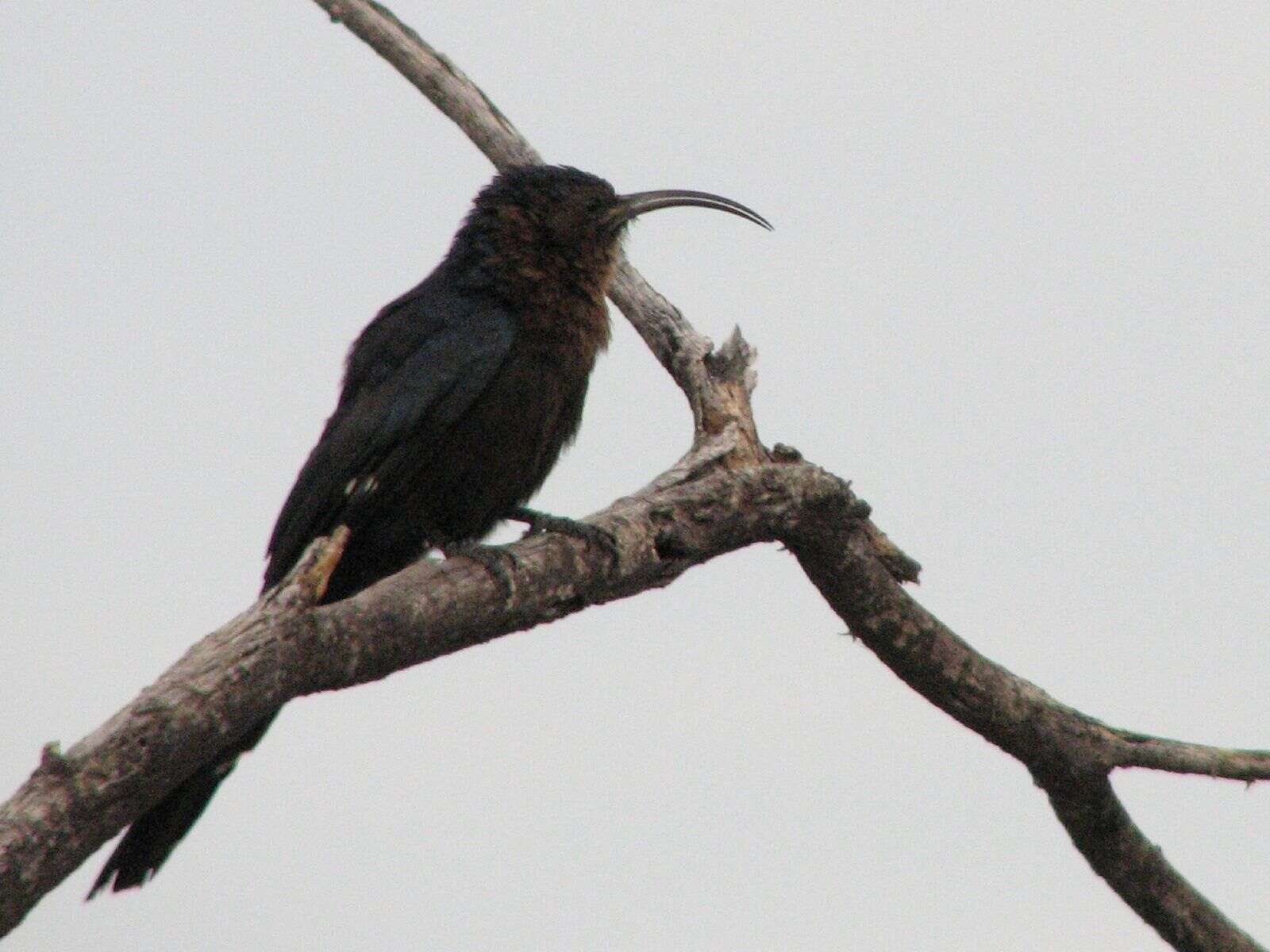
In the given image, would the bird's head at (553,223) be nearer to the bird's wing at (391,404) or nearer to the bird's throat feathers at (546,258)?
the bird's throat feathers at (546,258)

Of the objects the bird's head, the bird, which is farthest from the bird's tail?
the bird's head

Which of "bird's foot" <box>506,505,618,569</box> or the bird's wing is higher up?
the bird's wing

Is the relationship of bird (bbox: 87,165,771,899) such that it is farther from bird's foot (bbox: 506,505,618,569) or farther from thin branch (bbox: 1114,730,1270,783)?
thin branch (bbox: 1114,730,1270,783)

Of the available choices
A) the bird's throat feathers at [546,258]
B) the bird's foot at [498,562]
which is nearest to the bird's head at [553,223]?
the bird's throat feathers at [546,258]

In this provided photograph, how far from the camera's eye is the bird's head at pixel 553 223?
20.2ft

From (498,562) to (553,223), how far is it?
5.74ft

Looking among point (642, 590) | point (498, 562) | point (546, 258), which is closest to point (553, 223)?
point (546, 258)

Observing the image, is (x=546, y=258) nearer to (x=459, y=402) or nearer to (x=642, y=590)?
(x=459, y=402)

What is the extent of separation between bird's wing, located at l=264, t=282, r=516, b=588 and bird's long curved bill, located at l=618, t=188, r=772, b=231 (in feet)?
2.74

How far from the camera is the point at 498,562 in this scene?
495 centimetres

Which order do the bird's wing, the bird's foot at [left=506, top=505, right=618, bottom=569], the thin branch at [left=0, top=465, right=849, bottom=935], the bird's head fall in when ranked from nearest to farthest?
the thin branch at [left=0, top=465, right=849, bottom=935] → the bird's foot at [left=506, top=505, right=618, bottom=569] → the bird's wing → the bird's head

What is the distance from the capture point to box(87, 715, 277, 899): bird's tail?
4836 millimetres

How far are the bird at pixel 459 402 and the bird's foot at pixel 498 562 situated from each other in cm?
27

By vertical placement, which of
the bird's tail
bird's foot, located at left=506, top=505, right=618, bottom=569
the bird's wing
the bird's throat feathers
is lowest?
the bird's tail
